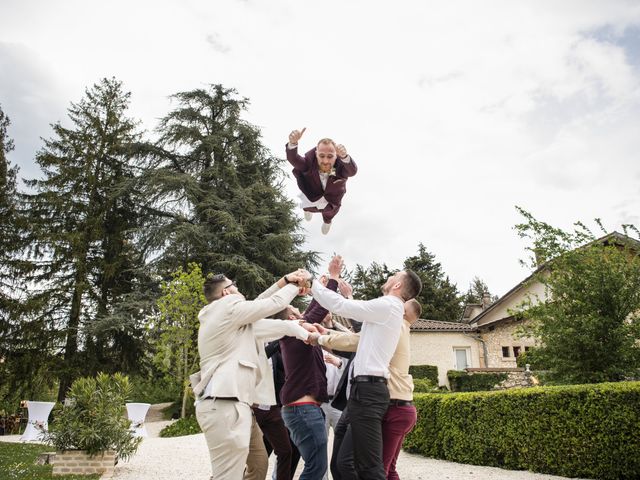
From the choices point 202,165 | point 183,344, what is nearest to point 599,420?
point 183,344

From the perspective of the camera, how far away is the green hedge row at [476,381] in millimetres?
21878

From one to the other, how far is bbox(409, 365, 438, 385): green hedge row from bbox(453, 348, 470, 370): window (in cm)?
248

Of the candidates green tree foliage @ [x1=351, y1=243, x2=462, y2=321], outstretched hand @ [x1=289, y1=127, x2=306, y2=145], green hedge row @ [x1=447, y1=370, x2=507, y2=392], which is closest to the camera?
outstretched hand @ [x1=289, y1=127, x2=306, y2=145]

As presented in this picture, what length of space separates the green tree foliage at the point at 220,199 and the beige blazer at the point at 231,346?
60.8 ft

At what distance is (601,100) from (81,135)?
79.6 feet

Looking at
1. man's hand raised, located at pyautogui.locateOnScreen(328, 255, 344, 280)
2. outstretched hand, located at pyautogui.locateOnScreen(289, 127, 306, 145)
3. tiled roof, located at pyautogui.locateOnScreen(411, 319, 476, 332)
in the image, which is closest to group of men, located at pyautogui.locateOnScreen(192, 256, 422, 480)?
man's hand raised, located at pyautogui.locateOnScreen(328, 255, 344, 280)

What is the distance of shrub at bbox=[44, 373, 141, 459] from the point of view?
28.5 feet

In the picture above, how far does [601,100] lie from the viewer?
31.3ft

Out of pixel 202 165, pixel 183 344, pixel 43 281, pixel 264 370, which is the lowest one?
pixel 264 370

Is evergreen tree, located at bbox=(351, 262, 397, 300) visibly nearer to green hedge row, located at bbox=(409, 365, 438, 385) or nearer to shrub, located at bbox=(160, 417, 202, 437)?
green hedge row, located at bbox=(409, 365, 438, 385)

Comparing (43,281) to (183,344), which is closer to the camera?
(183,344)

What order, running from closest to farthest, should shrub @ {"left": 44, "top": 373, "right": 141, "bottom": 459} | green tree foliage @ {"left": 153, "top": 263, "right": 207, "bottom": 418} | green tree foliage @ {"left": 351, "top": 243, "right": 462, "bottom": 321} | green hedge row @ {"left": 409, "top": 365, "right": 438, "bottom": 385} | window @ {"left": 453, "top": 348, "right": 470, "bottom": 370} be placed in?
1. shrub @ {"left": 44, "top": 373, "right": 141, "bottom": 459}
2. green tree foliage @ {"left": 153, "top": 263, "right": 207, "bottom": 418}
3. green hedge row @ {"left": 409, "top": 365, "right": 438, "bottom": 385}
4. window @ {"left": 453, "top": 348, "right": 470, "bottom": 370}
5. green tree foliage @ {"left": 351, "top": 243, "right": 462, "bottom": 321}

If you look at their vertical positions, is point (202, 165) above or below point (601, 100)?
above

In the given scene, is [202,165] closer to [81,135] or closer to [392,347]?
[81,135]
